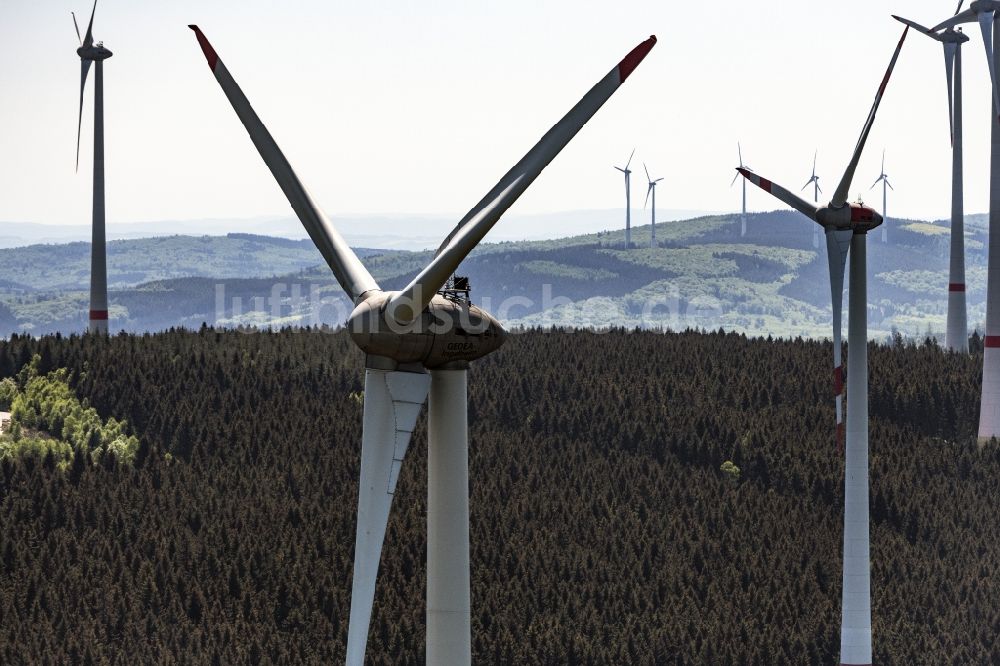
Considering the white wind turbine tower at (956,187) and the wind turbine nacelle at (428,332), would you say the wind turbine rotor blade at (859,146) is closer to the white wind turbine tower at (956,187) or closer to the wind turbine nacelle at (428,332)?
the wind turbine nacelle at (428,332)

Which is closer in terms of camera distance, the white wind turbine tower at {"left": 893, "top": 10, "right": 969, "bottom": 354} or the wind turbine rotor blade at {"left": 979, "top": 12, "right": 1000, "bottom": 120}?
the wind turbine rotor blade at {"left": 979, "top": 12, "right": 1000, "bottom": 120}

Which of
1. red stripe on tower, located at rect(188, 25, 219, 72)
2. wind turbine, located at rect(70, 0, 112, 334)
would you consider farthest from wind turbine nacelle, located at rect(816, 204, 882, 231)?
wind turbine, located at rect(70, 0, 112, 334)

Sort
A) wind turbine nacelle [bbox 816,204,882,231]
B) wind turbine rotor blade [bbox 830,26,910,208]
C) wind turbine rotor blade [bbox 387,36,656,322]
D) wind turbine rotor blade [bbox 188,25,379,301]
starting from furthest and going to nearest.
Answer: wind turbine nacelle [bbox 816,204,882,231]
wind turbine rotor blade [bbox 830,26,910,208]
wind turbine rotor blade [bbox 188,25,379,301]
wind turbine rotor blade [bbox 387,36,656,322]

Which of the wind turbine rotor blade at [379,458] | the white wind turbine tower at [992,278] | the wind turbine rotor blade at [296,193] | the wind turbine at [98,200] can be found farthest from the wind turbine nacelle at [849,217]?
the wind turbine at [98,200]

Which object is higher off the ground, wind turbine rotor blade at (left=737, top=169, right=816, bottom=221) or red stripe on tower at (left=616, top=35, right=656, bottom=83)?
red stripe on tower at (left=616, top=35, right=656, bottom=83)

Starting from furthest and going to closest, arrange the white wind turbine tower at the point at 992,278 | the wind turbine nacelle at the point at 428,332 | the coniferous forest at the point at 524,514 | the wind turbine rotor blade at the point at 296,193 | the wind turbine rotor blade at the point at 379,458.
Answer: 1. the white wind turbine tower at the point at 992,278
2. the coniferous forest at the point at 524,514
3. the wind turbine rotor blade at the point at 296,193
4. the wind turbine nacelle at the point at 428,332
5. the wind turbine rotor blade at the point at 379,458

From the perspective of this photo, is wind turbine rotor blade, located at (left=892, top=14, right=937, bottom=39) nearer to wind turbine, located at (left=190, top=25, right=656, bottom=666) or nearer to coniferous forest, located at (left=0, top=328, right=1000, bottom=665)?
coniferous forest, located at (left=0, top=328, right=1000, bottom=665)

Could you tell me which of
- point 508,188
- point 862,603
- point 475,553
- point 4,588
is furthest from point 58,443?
point 508,188

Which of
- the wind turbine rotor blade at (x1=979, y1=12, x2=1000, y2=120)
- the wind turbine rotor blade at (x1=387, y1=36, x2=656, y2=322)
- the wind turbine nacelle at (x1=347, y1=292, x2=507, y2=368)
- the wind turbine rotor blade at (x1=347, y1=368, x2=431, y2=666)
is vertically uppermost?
the wind turbine rotor blade at (x1=979, y1=12, x2=1000, y2=120)
